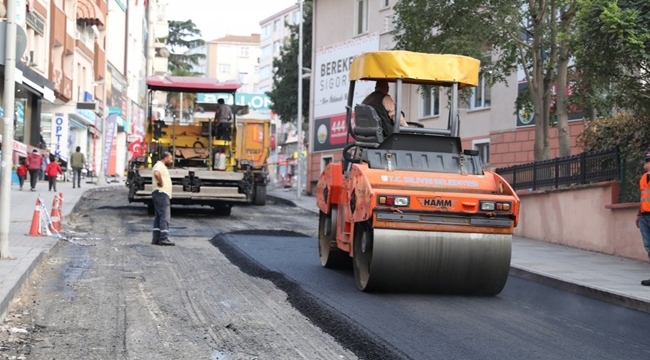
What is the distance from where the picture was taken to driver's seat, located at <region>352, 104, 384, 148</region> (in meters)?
11.3

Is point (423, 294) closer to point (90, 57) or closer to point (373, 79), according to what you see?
point (373, 79)

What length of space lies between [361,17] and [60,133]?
48.9ft

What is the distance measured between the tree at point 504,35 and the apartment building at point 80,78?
34.2ft

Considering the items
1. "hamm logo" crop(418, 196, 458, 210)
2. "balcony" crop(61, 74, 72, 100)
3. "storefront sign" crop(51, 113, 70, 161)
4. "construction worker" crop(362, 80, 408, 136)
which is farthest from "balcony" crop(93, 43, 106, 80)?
"hamm logo" crop(418, 196, 458, 210)

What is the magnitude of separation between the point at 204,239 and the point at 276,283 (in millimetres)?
6538

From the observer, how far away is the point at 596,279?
1279 cm

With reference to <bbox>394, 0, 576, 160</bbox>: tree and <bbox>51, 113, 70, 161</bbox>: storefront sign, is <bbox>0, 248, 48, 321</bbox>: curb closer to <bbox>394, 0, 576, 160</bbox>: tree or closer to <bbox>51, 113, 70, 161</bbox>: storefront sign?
<bbox>394, 0, 576, 160</bbox>: tree

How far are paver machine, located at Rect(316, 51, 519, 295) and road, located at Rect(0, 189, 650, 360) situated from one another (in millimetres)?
319

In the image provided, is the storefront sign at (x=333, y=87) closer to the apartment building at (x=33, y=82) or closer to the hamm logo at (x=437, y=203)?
the apartment building at (x=33, y=82)

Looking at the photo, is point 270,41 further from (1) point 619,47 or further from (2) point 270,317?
(2) point 270,317

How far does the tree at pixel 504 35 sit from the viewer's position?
2081cm

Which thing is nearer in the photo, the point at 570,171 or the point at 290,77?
the point at 570,171

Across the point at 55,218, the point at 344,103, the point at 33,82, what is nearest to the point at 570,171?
the point at 55,218

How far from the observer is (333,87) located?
137 feet
